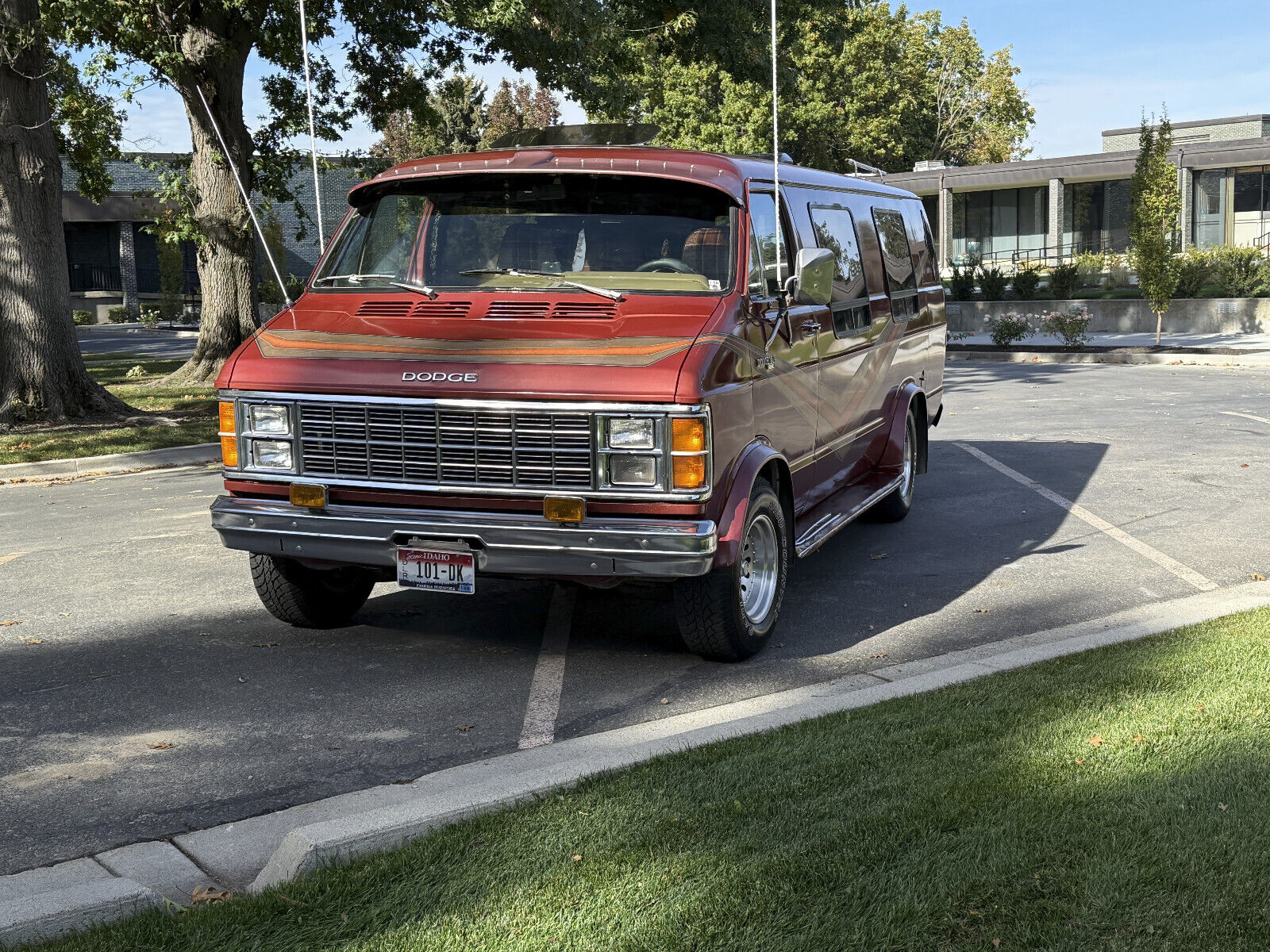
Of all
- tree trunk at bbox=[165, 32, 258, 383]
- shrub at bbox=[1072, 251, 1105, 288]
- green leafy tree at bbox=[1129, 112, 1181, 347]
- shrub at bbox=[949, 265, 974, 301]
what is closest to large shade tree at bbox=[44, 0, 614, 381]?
tree trunk at bbox=[165, 32, 258, 383]

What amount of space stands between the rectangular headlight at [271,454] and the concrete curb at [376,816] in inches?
77.3

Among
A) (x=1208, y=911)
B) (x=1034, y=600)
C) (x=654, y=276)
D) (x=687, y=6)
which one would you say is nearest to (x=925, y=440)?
(x=1034, y=600)

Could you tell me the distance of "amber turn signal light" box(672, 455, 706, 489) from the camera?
554 centimetres

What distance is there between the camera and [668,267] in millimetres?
6461

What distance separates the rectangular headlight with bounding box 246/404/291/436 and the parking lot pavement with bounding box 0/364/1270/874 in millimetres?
1138

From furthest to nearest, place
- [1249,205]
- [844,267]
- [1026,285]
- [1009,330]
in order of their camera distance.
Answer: [1249,205]
[1026,285]
[1009,330]
[844,267]

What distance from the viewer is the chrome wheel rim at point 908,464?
31.5 ft

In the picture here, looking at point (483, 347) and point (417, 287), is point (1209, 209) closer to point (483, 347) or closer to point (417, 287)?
point (417, 287)

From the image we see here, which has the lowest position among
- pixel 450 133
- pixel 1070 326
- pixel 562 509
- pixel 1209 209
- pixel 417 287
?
pixel 562 509

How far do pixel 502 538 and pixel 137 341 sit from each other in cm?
3688

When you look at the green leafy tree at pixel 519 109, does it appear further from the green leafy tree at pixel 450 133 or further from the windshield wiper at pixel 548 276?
the windshield wiper at pixel 548 276

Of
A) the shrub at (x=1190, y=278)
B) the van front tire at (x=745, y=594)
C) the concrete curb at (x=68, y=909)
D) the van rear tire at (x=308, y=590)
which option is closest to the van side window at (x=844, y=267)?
the van front tire at (x=745, y=594)

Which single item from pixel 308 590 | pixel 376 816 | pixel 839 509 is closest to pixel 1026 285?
pixel 839 509

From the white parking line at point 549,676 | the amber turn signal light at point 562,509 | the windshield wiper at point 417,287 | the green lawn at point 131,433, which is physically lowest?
the white parking line at point 549,676
